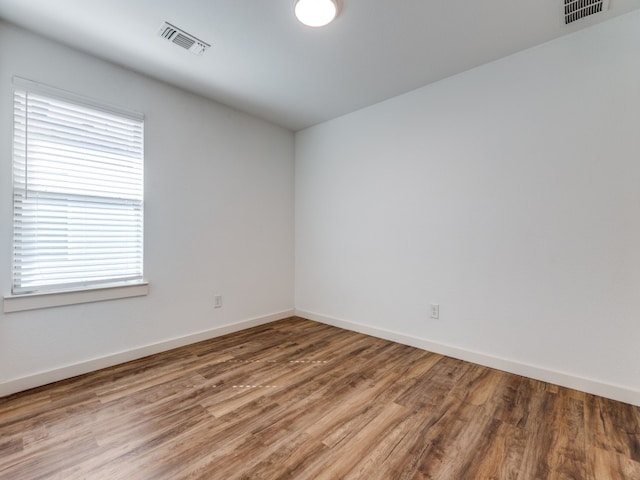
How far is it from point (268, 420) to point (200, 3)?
2550mm

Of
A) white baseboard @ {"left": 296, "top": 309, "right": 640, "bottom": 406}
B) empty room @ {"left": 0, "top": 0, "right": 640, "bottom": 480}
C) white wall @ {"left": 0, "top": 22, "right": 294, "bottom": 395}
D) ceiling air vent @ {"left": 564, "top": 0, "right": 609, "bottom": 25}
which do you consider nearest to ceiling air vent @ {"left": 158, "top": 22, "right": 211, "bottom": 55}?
empty room @ {"left": 0, "top": 0, "right": 640, "bottom": 480}

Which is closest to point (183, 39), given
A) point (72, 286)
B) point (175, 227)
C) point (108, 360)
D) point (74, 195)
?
point (74, 195)

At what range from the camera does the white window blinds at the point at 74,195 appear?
2.05m

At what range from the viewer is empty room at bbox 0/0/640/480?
160 centimetres

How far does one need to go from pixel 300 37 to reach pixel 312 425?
2.55 m

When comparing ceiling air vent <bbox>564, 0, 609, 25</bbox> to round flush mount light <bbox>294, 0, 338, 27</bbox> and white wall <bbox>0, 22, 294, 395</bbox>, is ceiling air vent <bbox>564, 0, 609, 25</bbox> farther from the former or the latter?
white wall <bbox>0, 22, 294, 395</bbox>

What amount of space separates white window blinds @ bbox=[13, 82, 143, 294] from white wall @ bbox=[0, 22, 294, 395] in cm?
7

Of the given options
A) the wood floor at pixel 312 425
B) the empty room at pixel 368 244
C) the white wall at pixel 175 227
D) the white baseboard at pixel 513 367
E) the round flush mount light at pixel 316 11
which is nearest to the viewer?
the wood floor at pixel 312 425

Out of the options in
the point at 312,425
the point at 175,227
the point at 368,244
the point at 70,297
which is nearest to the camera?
the point at 312,425

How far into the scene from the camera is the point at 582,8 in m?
1.84

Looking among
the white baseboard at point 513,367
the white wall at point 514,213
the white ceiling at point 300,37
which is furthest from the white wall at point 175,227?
the white baseboard at point 513,367

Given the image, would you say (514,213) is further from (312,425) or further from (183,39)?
(183,39)

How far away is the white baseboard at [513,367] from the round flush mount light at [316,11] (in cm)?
→ 272

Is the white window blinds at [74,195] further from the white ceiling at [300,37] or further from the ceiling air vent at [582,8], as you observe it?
the ceiling air vent at [582,8]
